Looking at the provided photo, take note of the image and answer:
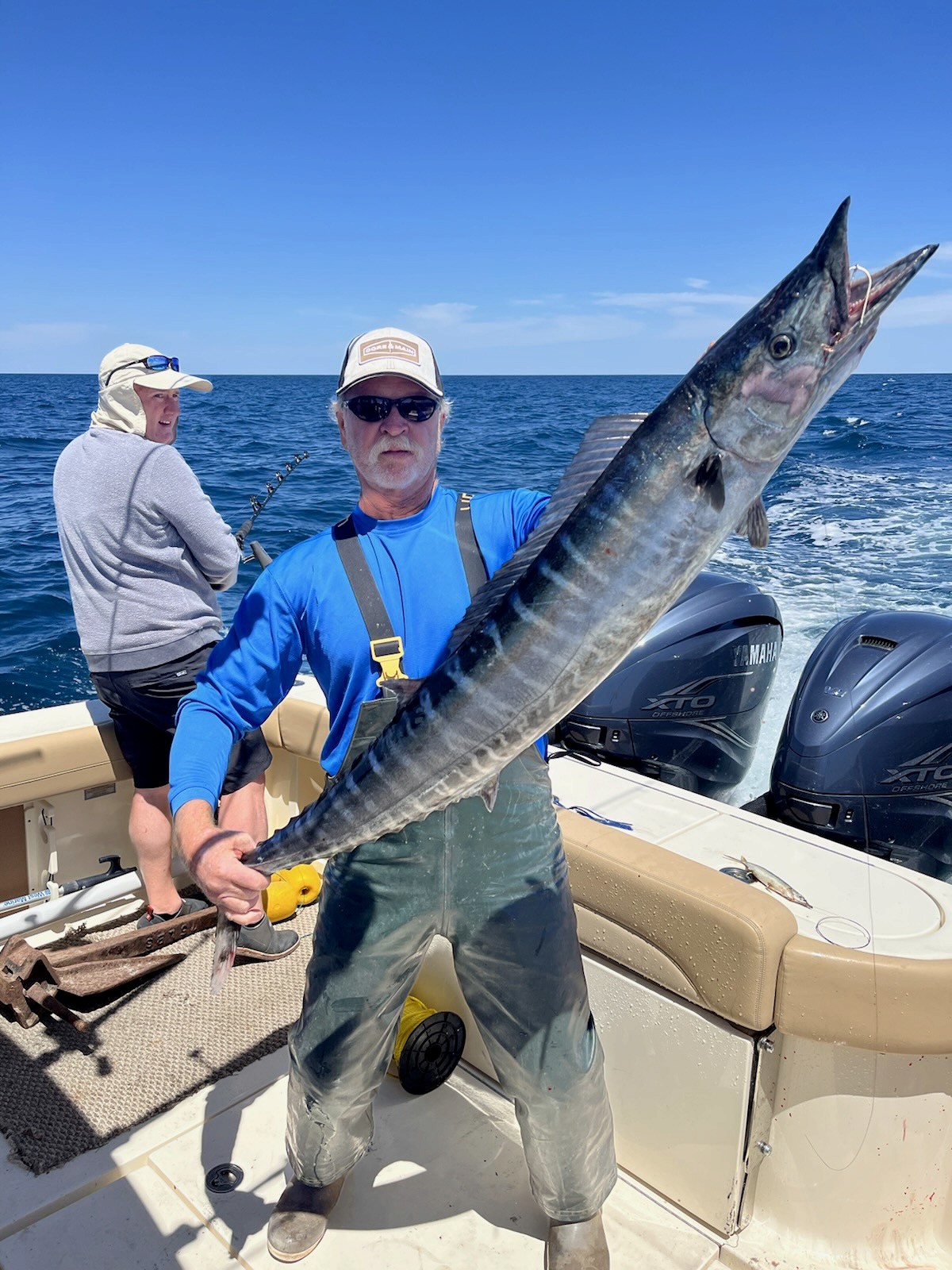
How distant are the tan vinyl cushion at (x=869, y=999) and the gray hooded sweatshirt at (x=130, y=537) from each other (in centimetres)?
244

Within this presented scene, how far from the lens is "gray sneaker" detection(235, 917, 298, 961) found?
346cm

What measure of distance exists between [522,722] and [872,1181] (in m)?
1.45

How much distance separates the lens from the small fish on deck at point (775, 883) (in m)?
2.33

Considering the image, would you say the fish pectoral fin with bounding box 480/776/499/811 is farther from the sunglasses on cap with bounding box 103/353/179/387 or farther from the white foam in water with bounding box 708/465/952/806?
the white foam in water with bounding box 708/465/952/806

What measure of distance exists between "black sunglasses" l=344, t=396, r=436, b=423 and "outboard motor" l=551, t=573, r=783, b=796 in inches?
84.5

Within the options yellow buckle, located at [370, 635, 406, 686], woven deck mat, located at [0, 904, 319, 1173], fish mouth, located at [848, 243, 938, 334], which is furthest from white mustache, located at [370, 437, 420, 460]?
woven deck mat, located at [0, 904, 319, 1173]

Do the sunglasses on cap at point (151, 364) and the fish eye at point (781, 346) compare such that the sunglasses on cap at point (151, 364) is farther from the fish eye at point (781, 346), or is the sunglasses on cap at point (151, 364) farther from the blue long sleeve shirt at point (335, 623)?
the fish eye at point (781, 346)

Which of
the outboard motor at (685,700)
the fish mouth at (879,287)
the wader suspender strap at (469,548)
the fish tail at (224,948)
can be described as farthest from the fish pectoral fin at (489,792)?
the outboard motor at (685,700)

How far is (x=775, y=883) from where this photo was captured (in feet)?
7.82

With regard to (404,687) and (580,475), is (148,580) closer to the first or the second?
(404,687)

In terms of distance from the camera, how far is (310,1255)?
2.28 m

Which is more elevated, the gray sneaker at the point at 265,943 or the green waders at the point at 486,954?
the green waders at the point at 486,954

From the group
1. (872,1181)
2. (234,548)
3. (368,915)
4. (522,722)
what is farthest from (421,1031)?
(234,548)

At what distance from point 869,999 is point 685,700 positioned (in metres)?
2.19
